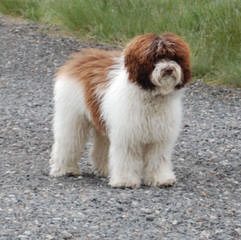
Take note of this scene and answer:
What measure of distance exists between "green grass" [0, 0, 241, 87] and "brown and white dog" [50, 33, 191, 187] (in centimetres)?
436

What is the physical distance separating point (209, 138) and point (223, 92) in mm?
2191

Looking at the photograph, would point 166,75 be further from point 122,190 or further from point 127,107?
point 122,190

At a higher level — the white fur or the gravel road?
the white fur

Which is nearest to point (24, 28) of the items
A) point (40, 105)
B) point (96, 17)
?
point (96, 17)

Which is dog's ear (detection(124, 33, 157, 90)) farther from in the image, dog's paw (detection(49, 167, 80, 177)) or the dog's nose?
dog's paw (detection(49, 167, 80, 177))

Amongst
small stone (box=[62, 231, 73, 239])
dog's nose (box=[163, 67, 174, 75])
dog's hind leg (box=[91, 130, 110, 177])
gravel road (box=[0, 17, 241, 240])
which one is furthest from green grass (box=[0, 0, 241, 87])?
small stone (box=[62, 231, 73, 239])

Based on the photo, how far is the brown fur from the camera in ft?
24.1

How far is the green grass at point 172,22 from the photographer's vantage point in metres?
12.0

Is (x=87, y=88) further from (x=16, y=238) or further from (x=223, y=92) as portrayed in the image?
(x=223, y=92)

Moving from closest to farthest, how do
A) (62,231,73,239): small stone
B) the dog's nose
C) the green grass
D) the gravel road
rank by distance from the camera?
1. (62,231,73,239): small stone
2. the gravel road
3. the dog's nose
4. the green grass

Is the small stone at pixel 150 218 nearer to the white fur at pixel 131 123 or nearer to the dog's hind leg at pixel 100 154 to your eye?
the white fur at pixel 131 123

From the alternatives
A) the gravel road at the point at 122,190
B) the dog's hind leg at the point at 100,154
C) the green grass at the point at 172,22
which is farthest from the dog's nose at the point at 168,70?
the green grass at the point at 172,22

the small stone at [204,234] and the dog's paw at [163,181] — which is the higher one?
the small stone at [204,234]

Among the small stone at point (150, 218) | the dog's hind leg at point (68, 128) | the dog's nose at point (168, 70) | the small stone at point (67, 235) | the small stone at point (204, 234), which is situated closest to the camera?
the small stone at point (67, 235)
